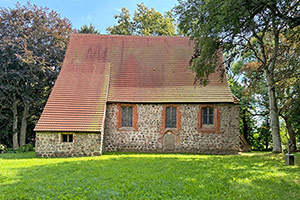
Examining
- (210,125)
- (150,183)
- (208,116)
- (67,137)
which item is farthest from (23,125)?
(150,183)

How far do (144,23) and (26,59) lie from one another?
551 inches

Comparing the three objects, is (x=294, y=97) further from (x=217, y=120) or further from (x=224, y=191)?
(x=224, y=191)

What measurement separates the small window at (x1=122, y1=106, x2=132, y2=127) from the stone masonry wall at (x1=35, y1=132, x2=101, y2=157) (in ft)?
9.09

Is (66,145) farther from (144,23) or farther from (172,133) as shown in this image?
(144,23)

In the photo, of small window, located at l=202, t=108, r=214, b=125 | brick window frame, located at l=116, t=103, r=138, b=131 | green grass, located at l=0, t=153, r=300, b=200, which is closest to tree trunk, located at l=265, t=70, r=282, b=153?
small window, located at l=202, t=108, r=214, b=125

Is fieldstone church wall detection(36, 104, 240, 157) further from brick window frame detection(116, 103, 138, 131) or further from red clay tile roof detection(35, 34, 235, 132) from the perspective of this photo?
red clay tile roof detection(35, 34, 235, 132)

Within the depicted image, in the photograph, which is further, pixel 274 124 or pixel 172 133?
pixel 172 133

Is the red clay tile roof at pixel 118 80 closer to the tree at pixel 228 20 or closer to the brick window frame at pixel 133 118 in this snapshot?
the brick window frame at pixel 133 118

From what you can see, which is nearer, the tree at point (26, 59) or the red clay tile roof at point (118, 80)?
the red clay tile roof at point (118, 80)

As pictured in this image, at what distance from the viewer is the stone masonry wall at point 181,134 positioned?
53.1 ft

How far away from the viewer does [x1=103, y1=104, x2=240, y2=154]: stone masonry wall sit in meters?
16.2

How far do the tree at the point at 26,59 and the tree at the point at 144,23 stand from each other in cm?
816

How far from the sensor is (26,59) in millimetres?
20844

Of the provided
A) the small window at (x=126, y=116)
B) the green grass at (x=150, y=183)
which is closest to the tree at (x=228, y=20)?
the green grass at (x=150, y=183)
